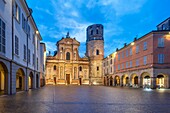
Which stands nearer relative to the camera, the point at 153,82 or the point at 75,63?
the point at 153,82

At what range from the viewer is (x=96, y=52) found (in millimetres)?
61594

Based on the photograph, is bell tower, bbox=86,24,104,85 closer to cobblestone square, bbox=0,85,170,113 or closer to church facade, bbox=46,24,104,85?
church facade, bbox=46,24,104,85

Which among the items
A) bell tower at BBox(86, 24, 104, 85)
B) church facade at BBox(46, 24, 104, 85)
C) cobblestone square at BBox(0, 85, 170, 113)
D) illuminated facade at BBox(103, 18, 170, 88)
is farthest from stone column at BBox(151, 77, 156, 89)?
bell tower at BBox(86, 24, 104, 85)

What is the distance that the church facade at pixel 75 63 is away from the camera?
184ft

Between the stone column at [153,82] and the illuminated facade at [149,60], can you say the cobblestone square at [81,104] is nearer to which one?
the stone column at [153,82]

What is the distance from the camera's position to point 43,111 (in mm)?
7023

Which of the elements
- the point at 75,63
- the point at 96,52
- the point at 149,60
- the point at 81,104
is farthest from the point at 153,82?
the point at 96,52

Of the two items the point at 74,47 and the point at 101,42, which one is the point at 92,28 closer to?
the point at 101,42

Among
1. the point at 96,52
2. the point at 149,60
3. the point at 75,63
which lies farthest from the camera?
the point at 96,52

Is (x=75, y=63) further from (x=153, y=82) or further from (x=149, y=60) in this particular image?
(x=153, y=82)

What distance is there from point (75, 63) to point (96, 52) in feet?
28.3

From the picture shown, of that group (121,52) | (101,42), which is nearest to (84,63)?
(101,42)

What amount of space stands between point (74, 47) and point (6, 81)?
4448 centimetres

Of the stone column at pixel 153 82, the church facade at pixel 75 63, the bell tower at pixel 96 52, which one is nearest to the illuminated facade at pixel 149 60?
the stone column at pixel 153 82
